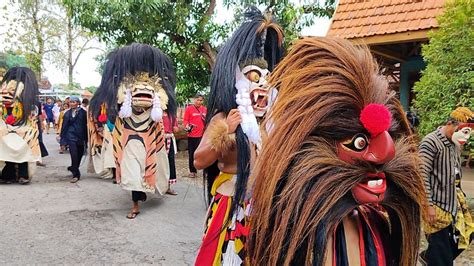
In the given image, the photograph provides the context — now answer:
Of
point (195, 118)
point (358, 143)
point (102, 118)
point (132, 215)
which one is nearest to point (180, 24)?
point (195, 118)

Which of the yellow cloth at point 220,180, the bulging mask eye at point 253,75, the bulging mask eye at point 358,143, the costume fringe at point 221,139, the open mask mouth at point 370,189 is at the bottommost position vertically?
the yellow cloth at point 220,180

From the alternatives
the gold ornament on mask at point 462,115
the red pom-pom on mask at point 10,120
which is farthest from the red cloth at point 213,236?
the red pom-pom on mask at point 10,120

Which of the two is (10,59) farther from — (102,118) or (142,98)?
(142,98)

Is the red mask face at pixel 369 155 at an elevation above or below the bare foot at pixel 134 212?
above

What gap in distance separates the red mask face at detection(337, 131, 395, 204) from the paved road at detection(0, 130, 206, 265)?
2888mm

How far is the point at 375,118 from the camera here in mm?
1210

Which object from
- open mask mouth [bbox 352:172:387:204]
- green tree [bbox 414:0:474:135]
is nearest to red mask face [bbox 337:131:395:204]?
open mask mouth [bbox 352:172:387:204]

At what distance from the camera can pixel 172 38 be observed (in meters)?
8.70

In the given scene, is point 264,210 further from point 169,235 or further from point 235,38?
point 169,235

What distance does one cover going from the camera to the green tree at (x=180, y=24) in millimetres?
7539

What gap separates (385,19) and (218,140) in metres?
5.57

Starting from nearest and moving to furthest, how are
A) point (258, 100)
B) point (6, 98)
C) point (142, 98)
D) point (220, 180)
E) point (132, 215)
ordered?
point (258, 100), point (220, 180), point (142, 98), point (132, 215), point (6, 98)

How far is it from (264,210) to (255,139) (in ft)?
2.41

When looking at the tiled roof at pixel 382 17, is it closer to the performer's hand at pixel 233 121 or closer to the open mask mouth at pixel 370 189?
the performer's hand at pixel 233 121
